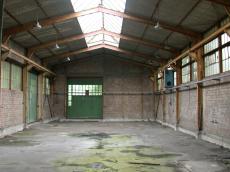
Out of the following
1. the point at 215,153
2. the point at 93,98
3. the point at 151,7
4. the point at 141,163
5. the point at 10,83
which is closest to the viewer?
the point at 141,163

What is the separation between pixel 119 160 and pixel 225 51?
21.7 ft

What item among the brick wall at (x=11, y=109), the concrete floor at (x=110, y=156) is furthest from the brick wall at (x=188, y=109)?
the brick wall at (x=11, y=109)

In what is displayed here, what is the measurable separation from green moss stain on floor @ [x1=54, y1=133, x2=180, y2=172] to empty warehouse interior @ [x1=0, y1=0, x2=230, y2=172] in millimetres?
31

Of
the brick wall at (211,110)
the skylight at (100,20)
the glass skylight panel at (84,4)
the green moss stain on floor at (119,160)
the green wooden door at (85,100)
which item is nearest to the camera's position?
the green moss stain on floor at (119,160)

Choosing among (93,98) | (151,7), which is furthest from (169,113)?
(151,7)

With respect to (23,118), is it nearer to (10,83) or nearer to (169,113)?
(10,83)

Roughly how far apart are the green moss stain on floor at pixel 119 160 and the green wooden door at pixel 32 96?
423 inches

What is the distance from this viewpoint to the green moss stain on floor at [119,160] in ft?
29.2

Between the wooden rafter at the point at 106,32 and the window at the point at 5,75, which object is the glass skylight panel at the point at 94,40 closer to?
the wooden rafter at the point at 106,32

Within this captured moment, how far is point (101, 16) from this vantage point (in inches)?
731

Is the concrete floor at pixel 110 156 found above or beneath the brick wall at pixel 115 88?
beneath

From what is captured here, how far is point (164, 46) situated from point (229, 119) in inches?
348

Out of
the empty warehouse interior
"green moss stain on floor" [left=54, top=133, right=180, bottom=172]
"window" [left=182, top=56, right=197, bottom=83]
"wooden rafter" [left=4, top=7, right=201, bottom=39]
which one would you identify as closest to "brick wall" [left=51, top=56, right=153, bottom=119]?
the empty warehouse interior

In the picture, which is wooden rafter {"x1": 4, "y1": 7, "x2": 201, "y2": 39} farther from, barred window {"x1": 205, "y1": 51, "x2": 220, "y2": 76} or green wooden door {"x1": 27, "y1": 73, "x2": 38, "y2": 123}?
green wooden door {"x1": 27, "y1": 73, "x2": 38, "y2": 123}
